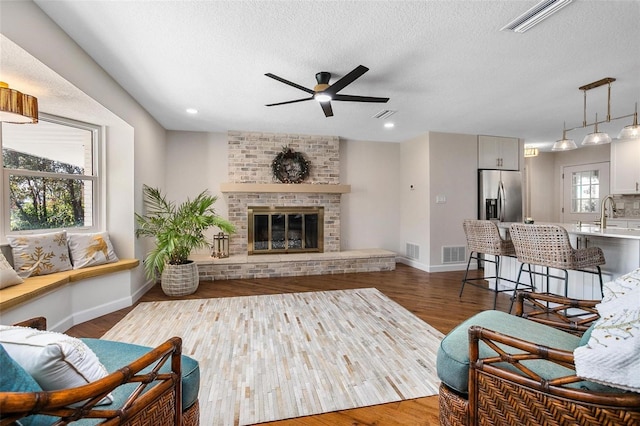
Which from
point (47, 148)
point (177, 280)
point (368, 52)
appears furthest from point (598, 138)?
point (47, 148)

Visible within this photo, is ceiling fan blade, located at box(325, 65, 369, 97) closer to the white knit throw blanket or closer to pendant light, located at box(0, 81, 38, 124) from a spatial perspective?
the white knit throw blanket

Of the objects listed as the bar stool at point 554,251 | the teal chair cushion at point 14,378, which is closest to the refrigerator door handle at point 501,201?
the bar stool at point 554,251

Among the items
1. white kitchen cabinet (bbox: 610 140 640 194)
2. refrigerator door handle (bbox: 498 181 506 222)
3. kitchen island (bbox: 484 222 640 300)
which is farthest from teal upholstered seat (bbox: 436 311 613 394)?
white kitchen cabinet (bbox: 610 140 640 194)

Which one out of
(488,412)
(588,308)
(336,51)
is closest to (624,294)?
(588,308)

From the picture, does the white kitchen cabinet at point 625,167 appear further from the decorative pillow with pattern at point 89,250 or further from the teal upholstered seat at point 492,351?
the decorative pillow with pattern at point 89,250

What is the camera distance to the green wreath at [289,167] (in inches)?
205

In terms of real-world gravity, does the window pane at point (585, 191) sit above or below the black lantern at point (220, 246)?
above

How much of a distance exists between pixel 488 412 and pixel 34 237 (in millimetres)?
3789

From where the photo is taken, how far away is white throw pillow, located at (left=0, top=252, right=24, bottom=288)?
91.7 inches

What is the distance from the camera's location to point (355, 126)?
4.77 m

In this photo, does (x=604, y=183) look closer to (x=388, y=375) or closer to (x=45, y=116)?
(x=388, y=375)

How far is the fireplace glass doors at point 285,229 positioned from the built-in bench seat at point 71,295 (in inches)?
81.9

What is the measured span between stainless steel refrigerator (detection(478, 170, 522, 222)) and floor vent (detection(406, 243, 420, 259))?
124 centimetres

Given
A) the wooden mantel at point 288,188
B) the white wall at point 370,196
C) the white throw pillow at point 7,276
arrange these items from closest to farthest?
the white throw pillow at point 7,276, the wooden mantel at point 288,188, the white wall at point 370,196
